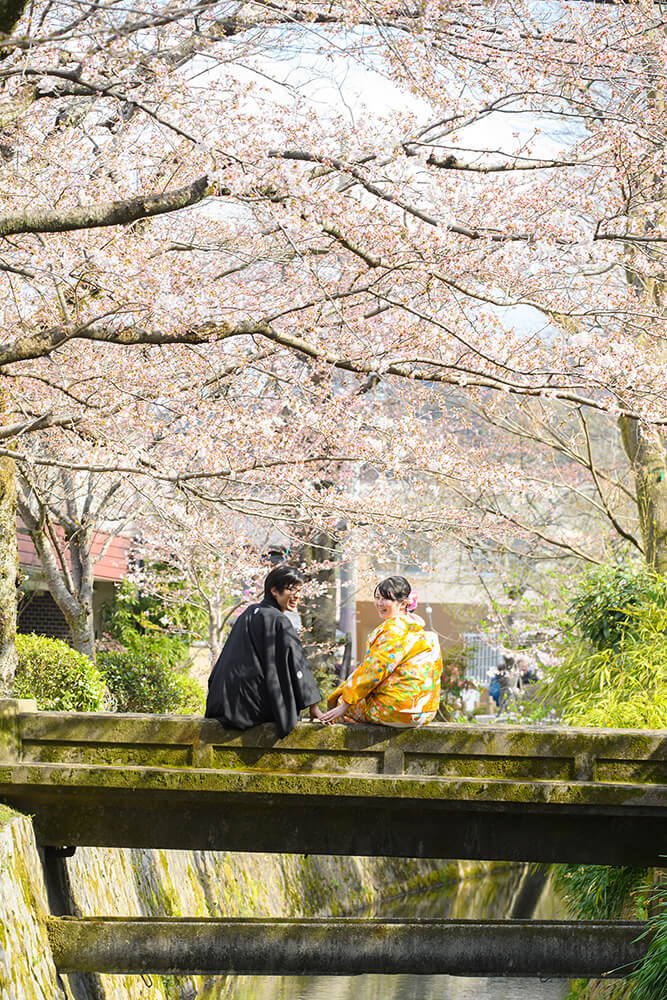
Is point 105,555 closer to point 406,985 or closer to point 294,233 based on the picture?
point 406,985

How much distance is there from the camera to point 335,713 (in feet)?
23.3

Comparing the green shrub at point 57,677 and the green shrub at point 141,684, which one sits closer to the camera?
the green shrub at point 57,677

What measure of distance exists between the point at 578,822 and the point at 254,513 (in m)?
3.76

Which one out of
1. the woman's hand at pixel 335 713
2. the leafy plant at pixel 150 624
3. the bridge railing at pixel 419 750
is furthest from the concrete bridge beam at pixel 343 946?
the leafy plant at pixel 150 624

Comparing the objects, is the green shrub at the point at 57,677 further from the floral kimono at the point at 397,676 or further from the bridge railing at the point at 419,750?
the floral kimono at the point at 397,676

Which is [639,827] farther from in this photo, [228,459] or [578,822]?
→ [228,459]

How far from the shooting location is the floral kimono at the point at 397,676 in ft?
22.9

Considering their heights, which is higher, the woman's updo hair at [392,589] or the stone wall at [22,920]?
the woman's updo hair at [392,589]

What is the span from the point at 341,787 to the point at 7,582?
516cm

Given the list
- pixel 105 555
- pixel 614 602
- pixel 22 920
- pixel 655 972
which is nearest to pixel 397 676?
pixel 655 972

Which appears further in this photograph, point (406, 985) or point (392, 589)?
point (406, 985)

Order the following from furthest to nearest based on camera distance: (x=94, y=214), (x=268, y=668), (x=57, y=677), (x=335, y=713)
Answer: (x=57, y=677) → (x=335, y=713) → (x=268, y=668) → (x=94, y=214)

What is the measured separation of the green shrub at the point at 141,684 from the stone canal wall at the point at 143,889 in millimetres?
3140

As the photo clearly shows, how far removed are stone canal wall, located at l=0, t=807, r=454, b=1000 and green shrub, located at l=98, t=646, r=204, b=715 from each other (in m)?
3.14
